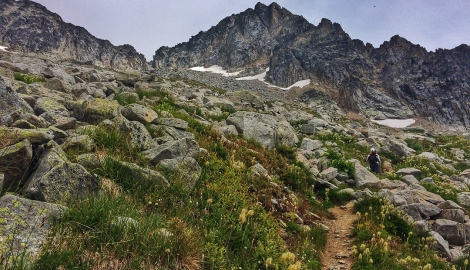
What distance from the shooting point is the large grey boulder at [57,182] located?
3.81 metres

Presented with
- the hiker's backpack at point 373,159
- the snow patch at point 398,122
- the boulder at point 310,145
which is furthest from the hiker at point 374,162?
the snow patch at point 398,122

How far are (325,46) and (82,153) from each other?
136854mm

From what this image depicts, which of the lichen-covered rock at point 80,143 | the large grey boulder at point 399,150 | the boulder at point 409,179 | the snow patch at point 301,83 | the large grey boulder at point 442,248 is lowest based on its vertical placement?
the large grey boulder at point 442,248

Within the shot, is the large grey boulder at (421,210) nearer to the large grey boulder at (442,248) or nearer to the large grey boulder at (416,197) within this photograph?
the large grey boulder at (416,197)

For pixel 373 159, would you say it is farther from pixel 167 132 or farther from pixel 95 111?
pixel 95 111

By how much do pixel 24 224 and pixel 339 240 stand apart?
592 cm

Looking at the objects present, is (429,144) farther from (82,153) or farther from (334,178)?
(82,153)

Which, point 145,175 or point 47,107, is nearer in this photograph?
point 145,175

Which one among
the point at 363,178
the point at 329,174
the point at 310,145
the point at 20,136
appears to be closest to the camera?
the point at 20,136

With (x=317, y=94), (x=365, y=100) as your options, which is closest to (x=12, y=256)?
(x=317, y=94)

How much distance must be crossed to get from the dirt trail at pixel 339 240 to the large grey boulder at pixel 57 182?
4.34 m

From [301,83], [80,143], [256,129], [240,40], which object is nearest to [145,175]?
[80,143]

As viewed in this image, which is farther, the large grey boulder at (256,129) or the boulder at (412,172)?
the boulder at (412,172)

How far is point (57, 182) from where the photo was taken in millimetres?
3951
